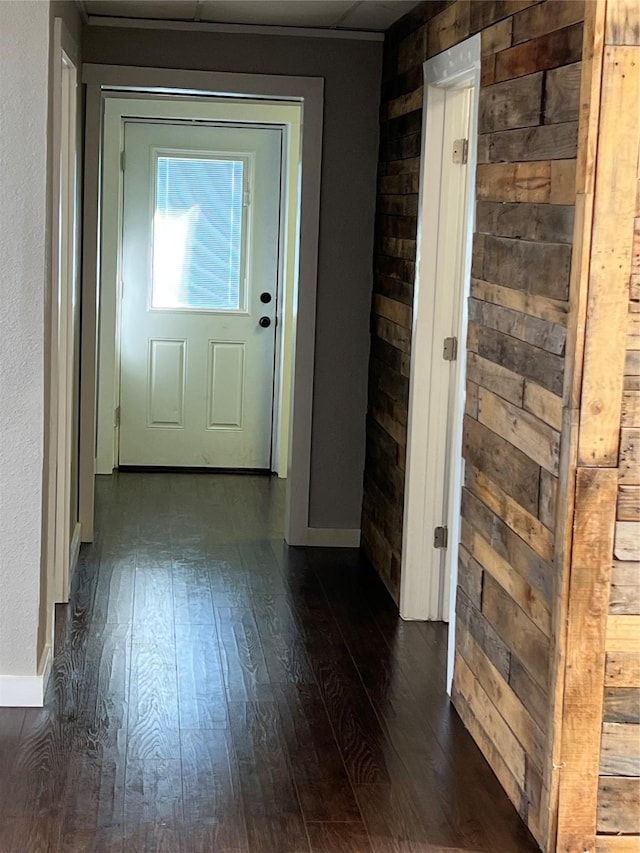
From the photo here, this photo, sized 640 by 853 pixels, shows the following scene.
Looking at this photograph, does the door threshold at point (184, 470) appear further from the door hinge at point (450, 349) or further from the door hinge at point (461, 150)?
the door hinge at point (461, 150)

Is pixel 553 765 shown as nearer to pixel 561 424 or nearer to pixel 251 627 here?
pixel 561 424

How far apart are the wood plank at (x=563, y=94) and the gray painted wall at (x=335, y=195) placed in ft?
8.21

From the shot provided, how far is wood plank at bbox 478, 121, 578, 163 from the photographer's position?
2.85m

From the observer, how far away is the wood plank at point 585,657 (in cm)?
276

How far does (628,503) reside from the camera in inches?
109

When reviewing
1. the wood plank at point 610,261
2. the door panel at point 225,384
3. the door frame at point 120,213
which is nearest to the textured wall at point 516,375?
the wood plank at point 610,261

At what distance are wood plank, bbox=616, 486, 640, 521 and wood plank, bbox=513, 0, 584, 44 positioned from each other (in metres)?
1.09

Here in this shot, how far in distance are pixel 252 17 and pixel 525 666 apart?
319 cm


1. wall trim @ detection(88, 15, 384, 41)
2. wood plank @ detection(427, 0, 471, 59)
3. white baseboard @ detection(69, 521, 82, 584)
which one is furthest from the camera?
wall trim @ detection(88, 15, 384, 41)

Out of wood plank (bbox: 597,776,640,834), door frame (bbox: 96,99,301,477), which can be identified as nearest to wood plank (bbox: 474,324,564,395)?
wood plank (bbox: 597,776,640,834)

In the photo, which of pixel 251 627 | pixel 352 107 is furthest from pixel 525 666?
pixel 352 107

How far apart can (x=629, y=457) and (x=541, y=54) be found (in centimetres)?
108

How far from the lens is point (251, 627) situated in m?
4.49

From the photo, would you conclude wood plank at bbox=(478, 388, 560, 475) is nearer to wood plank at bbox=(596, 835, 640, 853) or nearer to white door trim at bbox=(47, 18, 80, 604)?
wood plank at bbox=(596, 835, 640, 853)
